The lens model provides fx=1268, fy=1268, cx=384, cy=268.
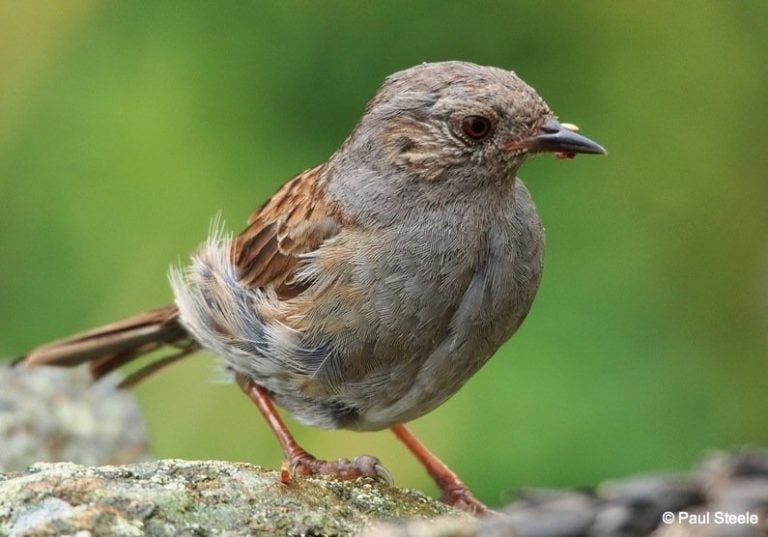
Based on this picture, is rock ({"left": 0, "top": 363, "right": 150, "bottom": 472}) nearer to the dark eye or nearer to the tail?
the tail

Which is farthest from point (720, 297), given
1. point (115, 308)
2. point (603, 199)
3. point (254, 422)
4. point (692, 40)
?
point (115, 308)

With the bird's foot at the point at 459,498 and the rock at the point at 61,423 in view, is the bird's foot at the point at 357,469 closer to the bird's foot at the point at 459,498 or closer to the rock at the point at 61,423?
the bird's foot at the point at 459,498

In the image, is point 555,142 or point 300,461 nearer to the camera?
point 555,142

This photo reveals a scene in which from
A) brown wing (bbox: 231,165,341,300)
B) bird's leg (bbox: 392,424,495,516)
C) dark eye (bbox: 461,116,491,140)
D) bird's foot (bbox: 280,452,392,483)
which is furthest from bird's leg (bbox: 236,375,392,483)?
dark eye (bbox: 461,116,491,140)

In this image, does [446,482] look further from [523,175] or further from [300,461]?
[523,175]

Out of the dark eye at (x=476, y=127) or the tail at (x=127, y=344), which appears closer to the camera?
the dark eye at (x=476, y=127)

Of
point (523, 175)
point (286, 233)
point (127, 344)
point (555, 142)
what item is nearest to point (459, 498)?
point (286, 233)

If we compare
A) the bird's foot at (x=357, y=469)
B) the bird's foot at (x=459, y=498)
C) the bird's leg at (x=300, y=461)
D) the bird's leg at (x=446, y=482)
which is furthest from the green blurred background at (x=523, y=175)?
the bird's foot at (x=357, y=469)

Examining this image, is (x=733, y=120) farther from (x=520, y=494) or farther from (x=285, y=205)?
(x=520, y=494)
